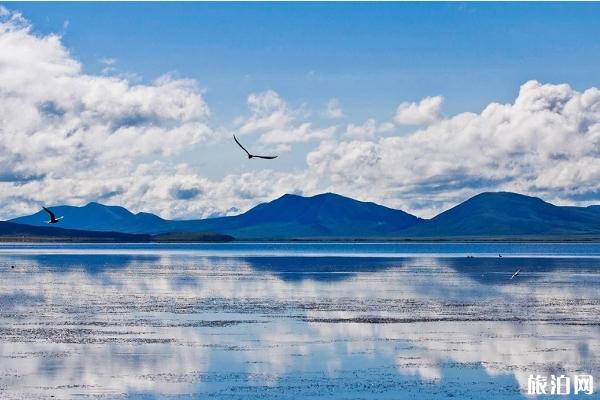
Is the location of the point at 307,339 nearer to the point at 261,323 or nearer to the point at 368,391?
the point at 261,323

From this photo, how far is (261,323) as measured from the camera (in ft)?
151

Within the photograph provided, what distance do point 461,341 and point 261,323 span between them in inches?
429

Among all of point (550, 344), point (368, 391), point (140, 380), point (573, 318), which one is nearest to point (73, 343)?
point (140, 380)

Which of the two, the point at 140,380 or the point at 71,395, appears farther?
the point at 140,380

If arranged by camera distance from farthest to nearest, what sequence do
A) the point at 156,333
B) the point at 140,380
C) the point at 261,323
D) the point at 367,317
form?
the point at 367,317 → the point at 261,323 → the point at 156,333 → the point at 140,380

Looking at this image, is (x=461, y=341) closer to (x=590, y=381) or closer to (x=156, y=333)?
(x=590, y=381)

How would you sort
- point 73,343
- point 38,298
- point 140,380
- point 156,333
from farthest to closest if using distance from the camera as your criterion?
point 38,298 → point 156,333 → point 73,343 → point 140,380

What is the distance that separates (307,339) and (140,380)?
11.1m

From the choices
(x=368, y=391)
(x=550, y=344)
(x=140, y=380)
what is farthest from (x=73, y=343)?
(x=550, y=344)

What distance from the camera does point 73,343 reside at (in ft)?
126

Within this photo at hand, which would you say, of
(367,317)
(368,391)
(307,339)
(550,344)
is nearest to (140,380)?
(368,391)

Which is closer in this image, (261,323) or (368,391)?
(368,391)

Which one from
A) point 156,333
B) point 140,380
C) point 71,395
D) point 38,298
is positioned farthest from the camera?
point 38,298

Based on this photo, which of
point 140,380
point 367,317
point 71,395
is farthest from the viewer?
point 367,317
